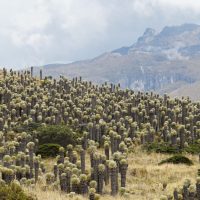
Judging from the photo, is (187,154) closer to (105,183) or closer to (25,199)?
(105,183)

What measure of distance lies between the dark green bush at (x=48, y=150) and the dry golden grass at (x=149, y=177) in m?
1.01

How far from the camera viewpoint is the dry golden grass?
24494 mm

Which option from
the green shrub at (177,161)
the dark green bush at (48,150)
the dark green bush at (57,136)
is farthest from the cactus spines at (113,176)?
the dark green bush at (57,136)

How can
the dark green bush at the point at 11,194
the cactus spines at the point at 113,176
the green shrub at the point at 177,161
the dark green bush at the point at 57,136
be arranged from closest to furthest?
the dark green bush at the point at 11,194 → the cactus spines at the point at 113,176 → the green shrub at the point at 177,161 → the dark green bush at the point at 57,136

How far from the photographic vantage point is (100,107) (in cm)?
4428

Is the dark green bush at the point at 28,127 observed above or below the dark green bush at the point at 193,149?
above

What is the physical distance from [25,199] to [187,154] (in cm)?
2102

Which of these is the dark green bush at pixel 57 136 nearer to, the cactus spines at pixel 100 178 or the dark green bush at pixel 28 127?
the dark green bush at pixel 28 127

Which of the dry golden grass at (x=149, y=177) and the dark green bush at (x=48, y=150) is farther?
the dark green bush at (x=48, y=150)

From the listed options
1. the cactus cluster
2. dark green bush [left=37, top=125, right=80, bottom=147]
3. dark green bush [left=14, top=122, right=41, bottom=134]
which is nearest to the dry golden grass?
the cactus cluster

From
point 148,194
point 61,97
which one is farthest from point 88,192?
point 61,97

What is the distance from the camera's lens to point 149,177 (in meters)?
29.2

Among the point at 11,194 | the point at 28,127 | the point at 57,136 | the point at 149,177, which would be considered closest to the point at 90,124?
the point at 57,136

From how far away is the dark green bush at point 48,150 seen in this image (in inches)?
1312
